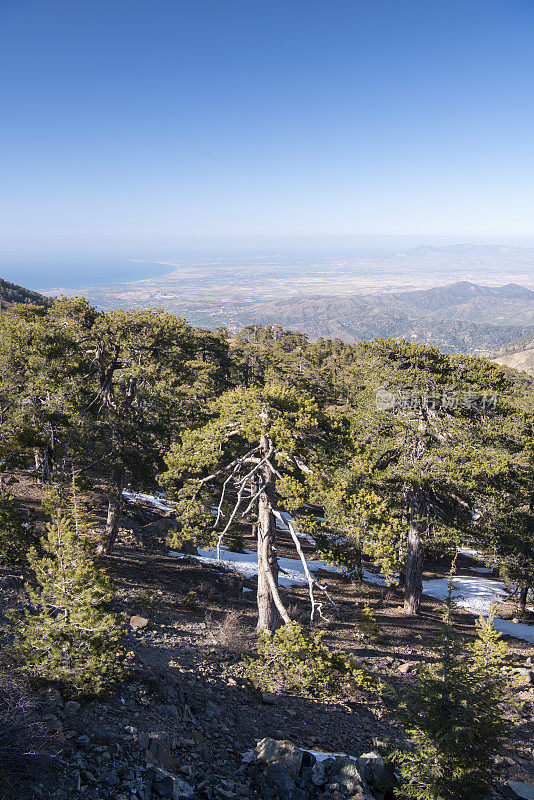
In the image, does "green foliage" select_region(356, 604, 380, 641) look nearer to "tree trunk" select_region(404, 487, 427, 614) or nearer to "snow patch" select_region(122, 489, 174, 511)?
"tree trunk" select_region(404, 487, 427, 614)

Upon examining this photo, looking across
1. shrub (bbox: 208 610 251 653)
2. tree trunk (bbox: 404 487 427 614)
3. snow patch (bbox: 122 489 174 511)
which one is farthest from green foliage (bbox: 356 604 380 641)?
snow patch (bbox: 122 489 174 511)

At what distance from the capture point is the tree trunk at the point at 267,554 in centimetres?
992

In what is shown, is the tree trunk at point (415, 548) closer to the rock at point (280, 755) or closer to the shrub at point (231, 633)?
the shrub at point (231, 633)

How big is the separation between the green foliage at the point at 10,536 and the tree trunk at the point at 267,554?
6.96 metres

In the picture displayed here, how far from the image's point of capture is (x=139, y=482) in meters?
16.5

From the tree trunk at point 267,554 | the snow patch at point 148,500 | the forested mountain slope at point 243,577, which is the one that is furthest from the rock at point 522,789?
the snow patch at point 148,500

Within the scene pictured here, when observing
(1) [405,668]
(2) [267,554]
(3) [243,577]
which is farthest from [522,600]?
(2) [267,554]

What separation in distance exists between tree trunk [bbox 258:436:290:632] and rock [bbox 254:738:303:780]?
120 inches

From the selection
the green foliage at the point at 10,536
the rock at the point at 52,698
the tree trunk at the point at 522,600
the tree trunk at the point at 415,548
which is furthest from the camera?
the tree trunk at the point at 522,600

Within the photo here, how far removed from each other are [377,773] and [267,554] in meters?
4.57

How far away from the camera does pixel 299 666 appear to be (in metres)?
8.28

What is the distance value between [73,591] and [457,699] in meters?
6.28

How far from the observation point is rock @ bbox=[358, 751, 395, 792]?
659 centimetres

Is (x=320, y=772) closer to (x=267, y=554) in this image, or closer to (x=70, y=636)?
(x=267, y=554)
